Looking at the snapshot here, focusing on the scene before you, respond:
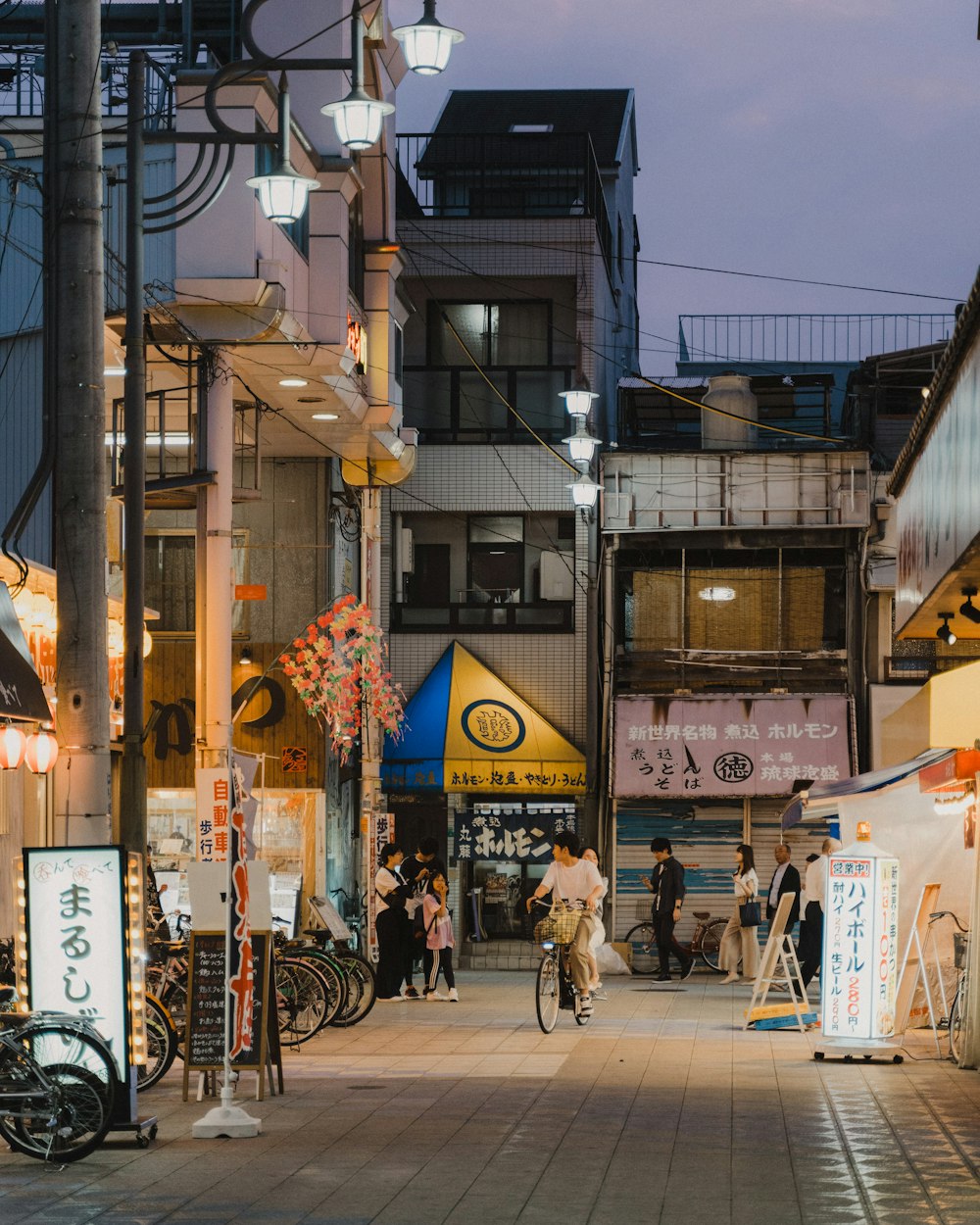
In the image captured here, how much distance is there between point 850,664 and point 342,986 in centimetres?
1395

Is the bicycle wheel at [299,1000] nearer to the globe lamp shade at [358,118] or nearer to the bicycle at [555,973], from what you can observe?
the bicycle at [555,973]

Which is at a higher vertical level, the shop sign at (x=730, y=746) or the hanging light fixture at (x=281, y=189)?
the hanging light fixture at (x=281, y=189)

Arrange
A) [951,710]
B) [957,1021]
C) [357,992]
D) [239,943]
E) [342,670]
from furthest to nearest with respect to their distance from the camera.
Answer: [342,670] < [357,992] < [957,1021] < [951,710] < [239,943]

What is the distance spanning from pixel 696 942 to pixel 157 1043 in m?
15.8

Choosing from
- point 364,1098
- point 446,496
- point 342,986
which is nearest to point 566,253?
point 446,496

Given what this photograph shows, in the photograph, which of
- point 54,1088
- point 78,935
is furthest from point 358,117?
point 54,1088

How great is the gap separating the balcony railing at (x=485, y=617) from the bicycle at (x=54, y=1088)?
20288 mm

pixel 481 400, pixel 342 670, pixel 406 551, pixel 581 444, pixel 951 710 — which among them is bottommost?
pixel 951 710

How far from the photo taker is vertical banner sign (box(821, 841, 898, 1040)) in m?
16.2

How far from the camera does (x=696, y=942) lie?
1127 inches

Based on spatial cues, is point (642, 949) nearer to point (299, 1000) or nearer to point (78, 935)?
point (299, 1000)

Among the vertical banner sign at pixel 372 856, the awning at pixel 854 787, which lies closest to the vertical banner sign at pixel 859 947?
the awning at pixel 854 787

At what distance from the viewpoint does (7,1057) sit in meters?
10.7

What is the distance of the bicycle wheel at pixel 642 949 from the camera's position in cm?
2908
